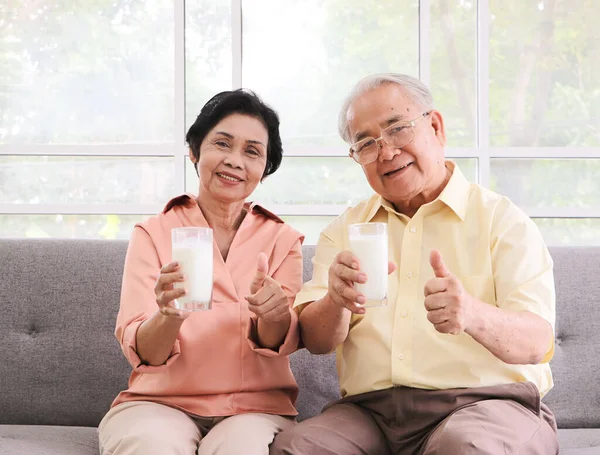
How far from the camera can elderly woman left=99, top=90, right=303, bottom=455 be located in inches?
73.1

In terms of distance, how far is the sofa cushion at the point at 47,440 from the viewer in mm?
2064

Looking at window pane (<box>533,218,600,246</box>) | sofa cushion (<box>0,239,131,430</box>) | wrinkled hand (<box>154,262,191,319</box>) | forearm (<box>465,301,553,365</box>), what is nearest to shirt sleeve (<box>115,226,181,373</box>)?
wrinkled hand (<box>154,262,191,319</box>)

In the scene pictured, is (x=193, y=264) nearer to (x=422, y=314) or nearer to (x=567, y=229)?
(x=422, y=314)

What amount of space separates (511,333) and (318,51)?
2.82 meters

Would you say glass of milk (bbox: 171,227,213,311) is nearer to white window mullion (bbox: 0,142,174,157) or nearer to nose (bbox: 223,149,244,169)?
nose (bbox: 223,149,244,169)

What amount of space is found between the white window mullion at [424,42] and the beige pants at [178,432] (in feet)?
8.77

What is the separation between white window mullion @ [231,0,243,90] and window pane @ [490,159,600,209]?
62.6 inches

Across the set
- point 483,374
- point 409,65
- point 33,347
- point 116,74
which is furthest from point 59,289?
point 409,65

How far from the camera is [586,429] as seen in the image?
237cm

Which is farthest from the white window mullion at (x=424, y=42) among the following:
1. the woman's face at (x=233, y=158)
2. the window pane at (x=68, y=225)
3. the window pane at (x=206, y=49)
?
the woman's face at (x=233, y=158)

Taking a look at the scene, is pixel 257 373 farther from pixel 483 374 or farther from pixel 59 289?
pixel 59 289

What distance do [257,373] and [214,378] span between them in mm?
128

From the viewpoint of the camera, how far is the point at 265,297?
1.92m

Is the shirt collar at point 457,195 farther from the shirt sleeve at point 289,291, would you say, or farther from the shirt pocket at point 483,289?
the shirt sleeve at point 289,291
